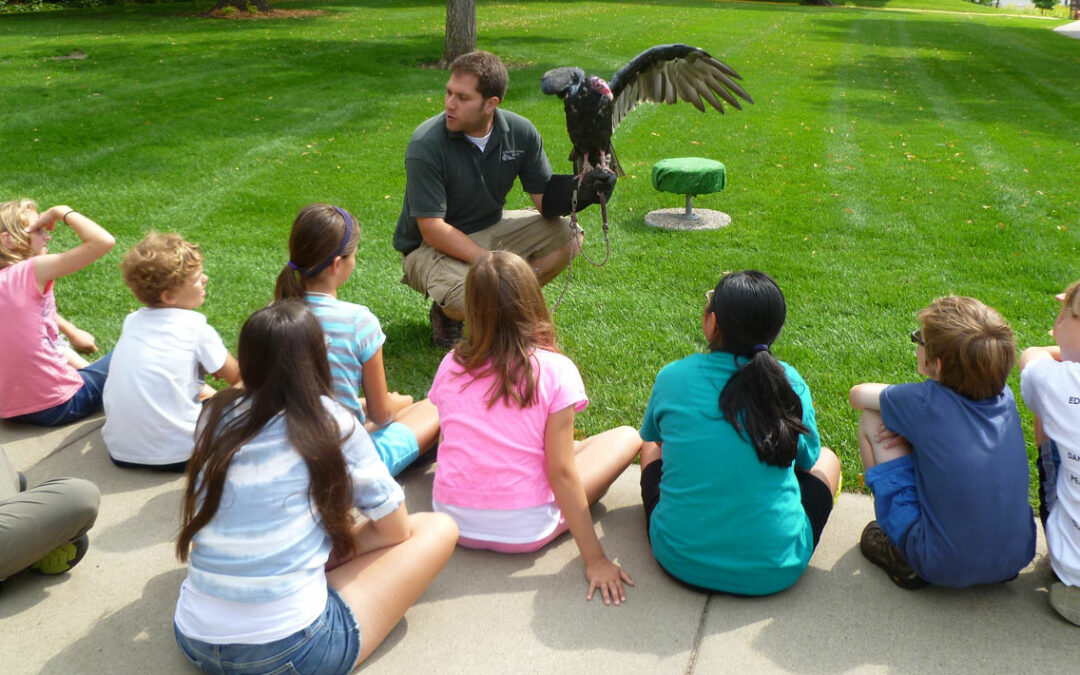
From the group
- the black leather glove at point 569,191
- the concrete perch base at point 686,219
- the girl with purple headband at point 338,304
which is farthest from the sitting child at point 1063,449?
the concrete perch base at point 686,219

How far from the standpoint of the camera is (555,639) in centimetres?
273

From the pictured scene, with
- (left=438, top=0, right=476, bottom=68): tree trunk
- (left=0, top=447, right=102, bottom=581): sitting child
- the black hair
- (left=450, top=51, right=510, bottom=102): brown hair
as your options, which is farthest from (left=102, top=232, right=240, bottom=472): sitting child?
(left=438, top=0, right=476, bottom=68): tree trunk

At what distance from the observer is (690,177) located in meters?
6.93

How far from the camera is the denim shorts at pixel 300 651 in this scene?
2328 millimetres

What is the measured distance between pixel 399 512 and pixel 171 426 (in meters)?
1.45

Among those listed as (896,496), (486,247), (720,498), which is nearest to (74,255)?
(486,247)

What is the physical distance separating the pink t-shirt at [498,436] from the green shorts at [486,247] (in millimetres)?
1581

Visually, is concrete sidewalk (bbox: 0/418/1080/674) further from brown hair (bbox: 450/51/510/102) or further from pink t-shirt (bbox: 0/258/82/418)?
brown hair (bbox: 450/51/510/102)

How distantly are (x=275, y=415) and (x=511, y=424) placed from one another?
886 millimetres

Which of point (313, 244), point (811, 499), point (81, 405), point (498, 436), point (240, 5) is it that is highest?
point (240, 5)

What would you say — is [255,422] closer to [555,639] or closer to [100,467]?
[555,639]

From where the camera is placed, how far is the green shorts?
4645mm

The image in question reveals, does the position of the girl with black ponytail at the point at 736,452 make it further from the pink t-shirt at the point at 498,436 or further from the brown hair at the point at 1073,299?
the brown hair at the point at 1073,299

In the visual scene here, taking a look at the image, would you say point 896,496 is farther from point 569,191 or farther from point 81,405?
point 81,405
